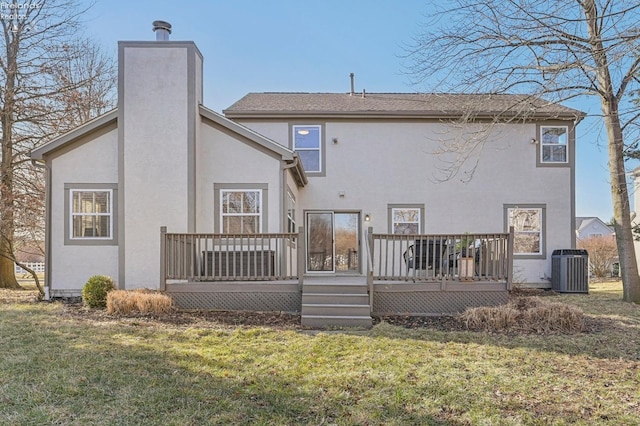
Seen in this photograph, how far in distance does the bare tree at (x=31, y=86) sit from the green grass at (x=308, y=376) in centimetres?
907

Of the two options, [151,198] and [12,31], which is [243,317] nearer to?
[151,198]

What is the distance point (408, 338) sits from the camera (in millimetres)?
6223

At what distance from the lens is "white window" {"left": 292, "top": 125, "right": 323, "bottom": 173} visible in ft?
42.1

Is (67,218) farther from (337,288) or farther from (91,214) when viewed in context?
(337,288)

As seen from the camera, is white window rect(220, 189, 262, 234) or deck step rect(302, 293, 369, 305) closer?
deck step rect(302, 293, 369, 305)

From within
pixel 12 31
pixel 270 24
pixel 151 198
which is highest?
pixel 270 24

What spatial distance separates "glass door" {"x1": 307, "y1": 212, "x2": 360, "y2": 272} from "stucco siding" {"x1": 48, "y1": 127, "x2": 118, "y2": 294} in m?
5.66

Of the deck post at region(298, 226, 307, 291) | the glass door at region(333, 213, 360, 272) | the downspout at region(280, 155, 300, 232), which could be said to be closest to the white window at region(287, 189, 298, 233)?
the downspout at region(280, 155, 300, 232)

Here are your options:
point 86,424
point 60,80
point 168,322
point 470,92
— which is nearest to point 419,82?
point 470,92

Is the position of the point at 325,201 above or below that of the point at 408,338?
above

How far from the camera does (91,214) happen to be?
9625 millimetres

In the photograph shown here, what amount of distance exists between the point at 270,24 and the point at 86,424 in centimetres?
1442

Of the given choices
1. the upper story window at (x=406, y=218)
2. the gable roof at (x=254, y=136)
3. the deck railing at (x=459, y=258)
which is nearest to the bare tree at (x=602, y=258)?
the upper story window at (x=406, y=218)

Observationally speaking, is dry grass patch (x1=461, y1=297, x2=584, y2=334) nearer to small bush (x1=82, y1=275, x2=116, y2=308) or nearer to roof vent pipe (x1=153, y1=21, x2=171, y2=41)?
small bush (x1=82, y1=275, x2=116, y2=308)
